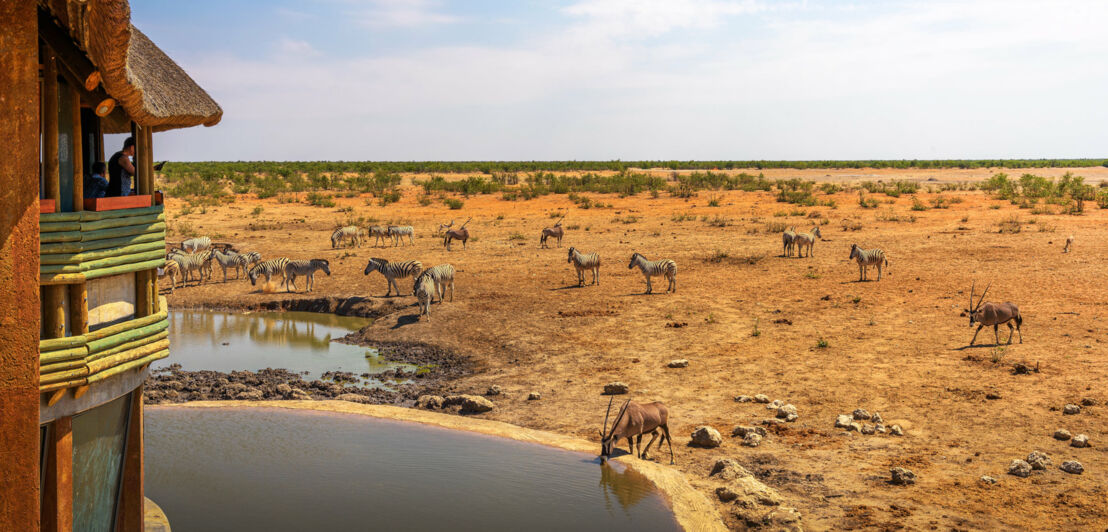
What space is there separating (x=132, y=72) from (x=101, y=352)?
214cm

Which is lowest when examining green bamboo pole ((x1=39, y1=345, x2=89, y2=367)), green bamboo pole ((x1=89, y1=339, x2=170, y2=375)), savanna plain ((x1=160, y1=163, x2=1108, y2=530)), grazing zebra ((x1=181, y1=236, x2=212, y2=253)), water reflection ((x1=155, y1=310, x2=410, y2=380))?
water reflection ((x1=155, y1=310, x2=410, y2=380))

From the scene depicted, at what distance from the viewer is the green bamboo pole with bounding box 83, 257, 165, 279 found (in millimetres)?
5938

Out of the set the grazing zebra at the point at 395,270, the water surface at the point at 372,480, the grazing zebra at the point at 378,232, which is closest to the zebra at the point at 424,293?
the grazing zebra at the point at 395,270

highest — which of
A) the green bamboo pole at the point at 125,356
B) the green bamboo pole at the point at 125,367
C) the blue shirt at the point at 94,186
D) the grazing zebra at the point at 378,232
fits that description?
the blue shirt at the point at 94,186

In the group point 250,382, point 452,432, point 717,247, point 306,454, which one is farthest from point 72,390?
point 717,247

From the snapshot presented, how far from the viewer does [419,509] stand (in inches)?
349

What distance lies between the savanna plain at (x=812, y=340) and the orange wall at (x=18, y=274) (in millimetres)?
6348

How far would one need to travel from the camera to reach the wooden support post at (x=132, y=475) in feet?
23.1

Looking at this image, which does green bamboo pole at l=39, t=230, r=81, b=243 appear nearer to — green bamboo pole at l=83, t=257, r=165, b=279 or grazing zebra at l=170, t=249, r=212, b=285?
green bamboo pole at l=83, t=257, r=165, b=279

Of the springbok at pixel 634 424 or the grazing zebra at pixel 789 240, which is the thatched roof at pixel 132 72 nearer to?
the springbok at pixel 634 424

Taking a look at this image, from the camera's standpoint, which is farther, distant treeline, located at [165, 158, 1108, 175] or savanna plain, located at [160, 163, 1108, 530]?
distant treeline, located at [165, 158, 1108, 175]

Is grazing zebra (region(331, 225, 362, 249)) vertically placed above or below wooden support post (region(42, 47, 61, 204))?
below

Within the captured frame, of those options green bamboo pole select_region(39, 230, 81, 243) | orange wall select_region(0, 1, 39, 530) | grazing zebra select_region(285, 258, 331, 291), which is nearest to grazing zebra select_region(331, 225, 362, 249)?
grazing zebra select_region(285, 258, 331, 291)

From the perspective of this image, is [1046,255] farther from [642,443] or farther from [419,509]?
[419,509]
